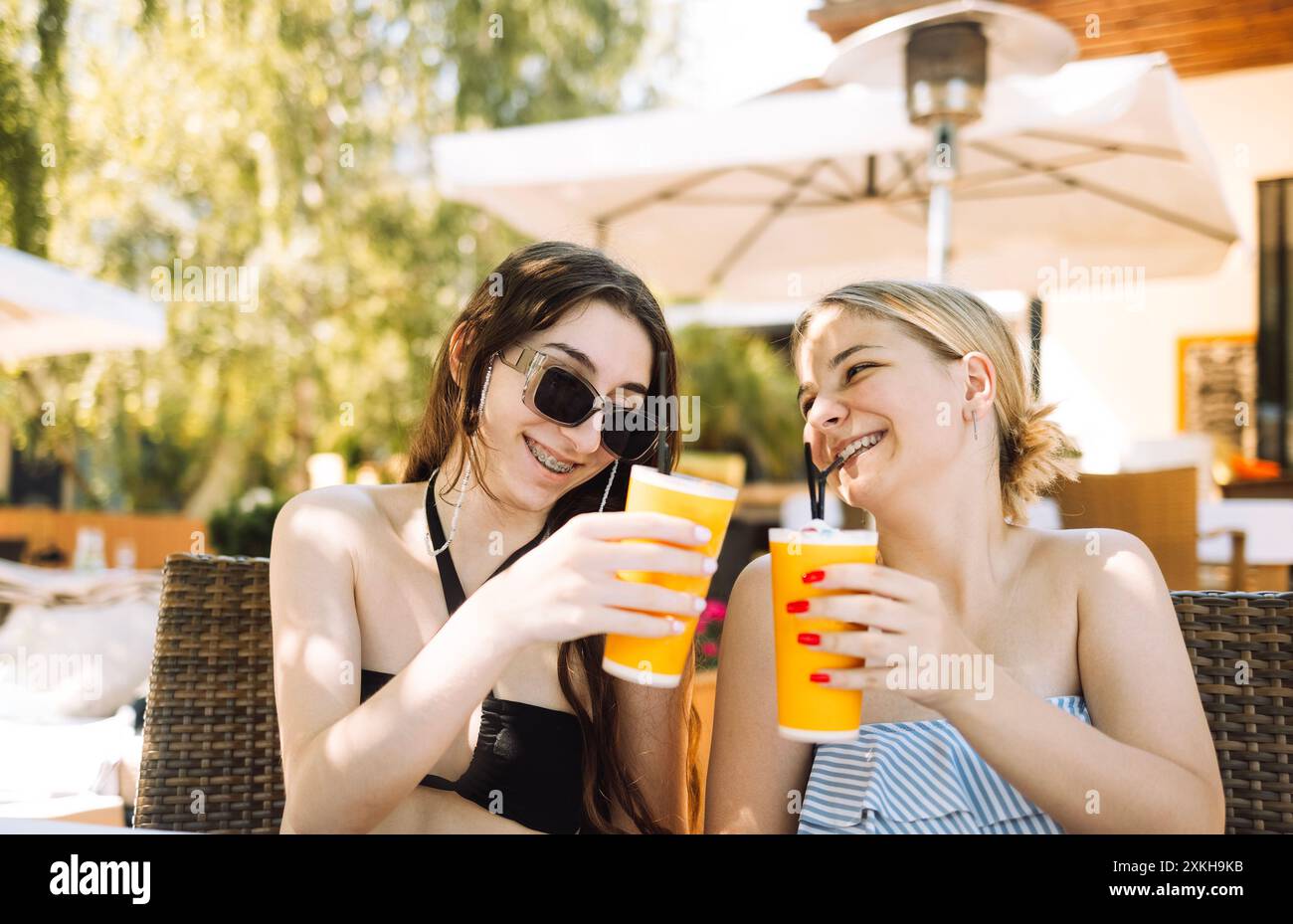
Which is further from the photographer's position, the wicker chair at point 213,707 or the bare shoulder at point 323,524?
the wicker chair at point 213,707

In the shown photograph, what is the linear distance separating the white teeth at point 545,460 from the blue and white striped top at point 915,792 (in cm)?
58

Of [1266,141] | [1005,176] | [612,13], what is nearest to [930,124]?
[1005,176]

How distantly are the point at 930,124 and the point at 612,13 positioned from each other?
720cm

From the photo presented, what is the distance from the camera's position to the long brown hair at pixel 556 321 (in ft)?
5.63

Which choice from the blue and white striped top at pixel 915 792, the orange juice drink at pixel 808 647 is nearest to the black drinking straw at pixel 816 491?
the orange juice drink at pixel 808 647

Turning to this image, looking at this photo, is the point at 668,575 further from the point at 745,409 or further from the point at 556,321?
the point at 745,409

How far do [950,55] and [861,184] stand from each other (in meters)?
1.72

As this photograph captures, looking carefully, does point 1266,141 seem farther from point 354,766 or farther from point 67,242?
point 67,242

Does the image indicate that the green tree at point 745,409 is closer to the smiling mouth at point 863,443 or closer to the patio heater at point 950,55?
the patio heater at point 950,55

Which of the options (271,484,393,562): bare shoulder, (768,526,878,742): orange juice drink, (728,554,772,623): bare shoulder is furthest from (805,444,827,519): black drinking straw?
(271,484,393,562): bare shoulder

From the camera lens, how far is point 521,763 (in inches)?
64.6

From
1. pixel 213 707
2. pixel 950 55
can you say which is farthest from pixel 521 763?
pixel 950 55

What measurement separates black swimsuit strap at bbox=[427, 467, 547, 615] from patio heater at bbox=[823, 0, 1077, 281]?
3069 mm

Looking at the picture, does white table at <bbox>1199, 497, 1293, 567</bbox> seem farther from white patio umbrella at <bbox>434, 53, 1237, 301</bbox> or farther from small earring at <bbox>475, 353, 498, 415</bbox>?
small earring at <bbox>475, 353, 498, 415</bbox>
